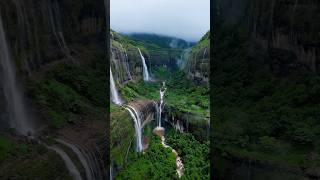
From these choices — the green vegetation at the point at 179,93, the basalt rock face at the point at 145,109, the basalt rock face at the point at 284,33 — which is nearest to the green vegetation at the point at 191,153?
the basalt rock face at the point at 145,109

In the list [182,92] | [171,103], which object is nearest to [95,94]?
[171,103]

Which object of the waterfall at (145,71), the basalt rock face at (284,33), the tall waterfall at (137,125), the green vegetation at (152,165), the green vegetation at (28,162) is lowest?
the green vegetation at (152,165)

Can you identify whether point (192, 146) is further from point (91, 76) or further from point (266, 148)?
point (266, 148)

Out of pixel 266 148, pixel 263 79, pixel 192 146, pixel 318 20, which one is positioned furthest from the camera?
pixel 192 146

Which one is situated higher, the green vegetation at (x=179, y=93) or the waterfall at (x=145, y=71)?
the waterfall at (x=145, y=71)

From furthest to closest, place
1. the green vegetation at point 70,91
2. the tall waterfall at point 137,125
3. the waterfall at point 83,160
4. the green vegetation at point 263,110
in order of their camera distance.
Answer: the tall waterfall at point 137,125
the green vegetation at point 70,91
the green vegetation at point 263,110
the waterfall at point 83,160

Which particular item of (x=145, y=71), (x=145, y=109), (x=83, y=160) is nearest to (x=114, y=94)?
(x=145, y=109)

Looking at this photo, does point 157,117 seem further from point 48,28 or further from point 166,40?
point 166,40

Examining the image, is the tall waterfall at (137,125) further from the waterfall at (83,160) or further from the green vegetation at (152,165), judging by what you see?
the waterfall at (83,160)
